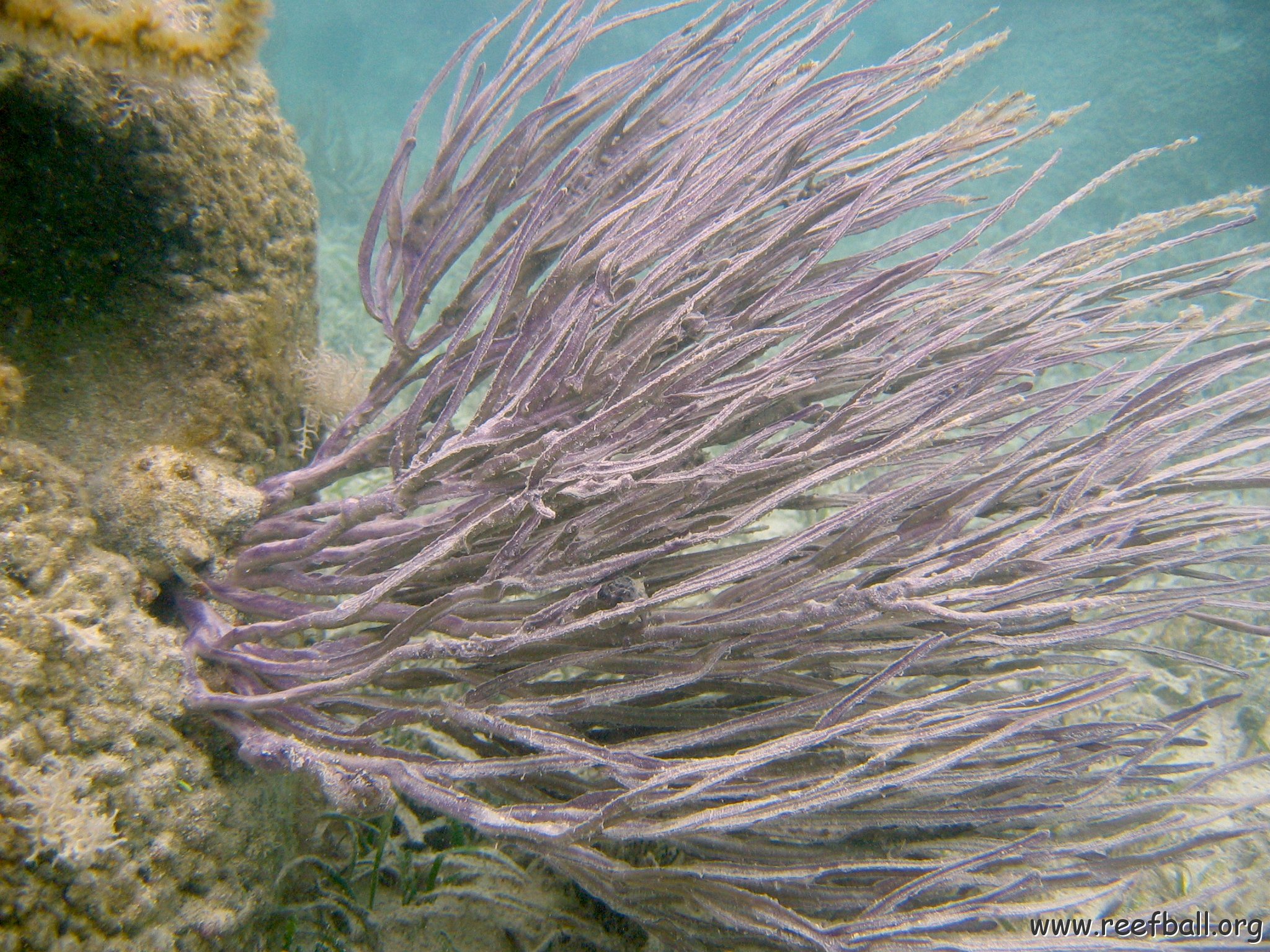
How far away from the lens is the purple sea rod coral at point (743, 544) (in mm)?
1474

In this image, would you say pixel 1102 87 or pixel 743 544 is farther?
pixel 1102 87

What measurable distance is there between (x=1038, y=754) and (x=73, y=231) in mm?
3038

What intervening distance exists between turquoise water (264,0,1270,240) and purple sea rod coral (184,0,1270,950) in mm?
11439

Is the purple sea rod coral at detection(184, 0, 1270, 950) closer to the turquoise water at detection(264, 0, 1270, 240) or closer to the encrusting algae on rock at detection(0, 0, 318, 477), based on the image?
the encrusting algae on rock at detection(0, 0, 318, 477)

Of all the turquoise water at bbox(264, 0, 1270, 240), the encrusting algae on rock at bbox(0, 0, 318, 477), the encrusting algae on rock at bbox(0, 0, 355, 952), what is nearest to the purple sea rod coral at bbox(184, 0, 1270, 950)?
the encrusting algae on rock at bbox(0, 0, 355, 952)

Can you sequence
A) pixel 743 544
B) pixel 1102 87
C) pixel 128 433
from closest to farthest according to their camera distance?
pixel 128 433 < pixel 743 544 < pixel 1102 87

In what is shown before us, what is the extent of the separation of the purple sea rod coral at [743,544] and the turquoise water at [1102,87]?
11439 millimetres

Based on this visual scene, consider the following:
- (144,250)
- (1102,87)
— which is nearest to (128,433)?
(144,250)

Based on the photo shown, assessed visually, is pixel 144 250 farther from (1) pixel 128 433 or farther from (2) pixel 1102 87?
(2) pixel 1102 87

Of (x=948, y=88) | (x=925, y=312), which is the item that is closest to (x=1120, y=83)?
(x=948, y=88)

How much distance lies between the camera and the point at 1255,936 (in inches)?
55.4

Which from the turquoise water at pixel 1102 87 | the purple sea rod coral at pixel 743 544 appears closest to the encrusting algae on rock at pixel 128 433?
the purple sea rod coral at pixel 743 544

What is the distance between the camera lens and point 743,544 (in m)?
1.91

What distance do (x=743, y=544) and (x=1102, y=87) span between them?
2459cm
